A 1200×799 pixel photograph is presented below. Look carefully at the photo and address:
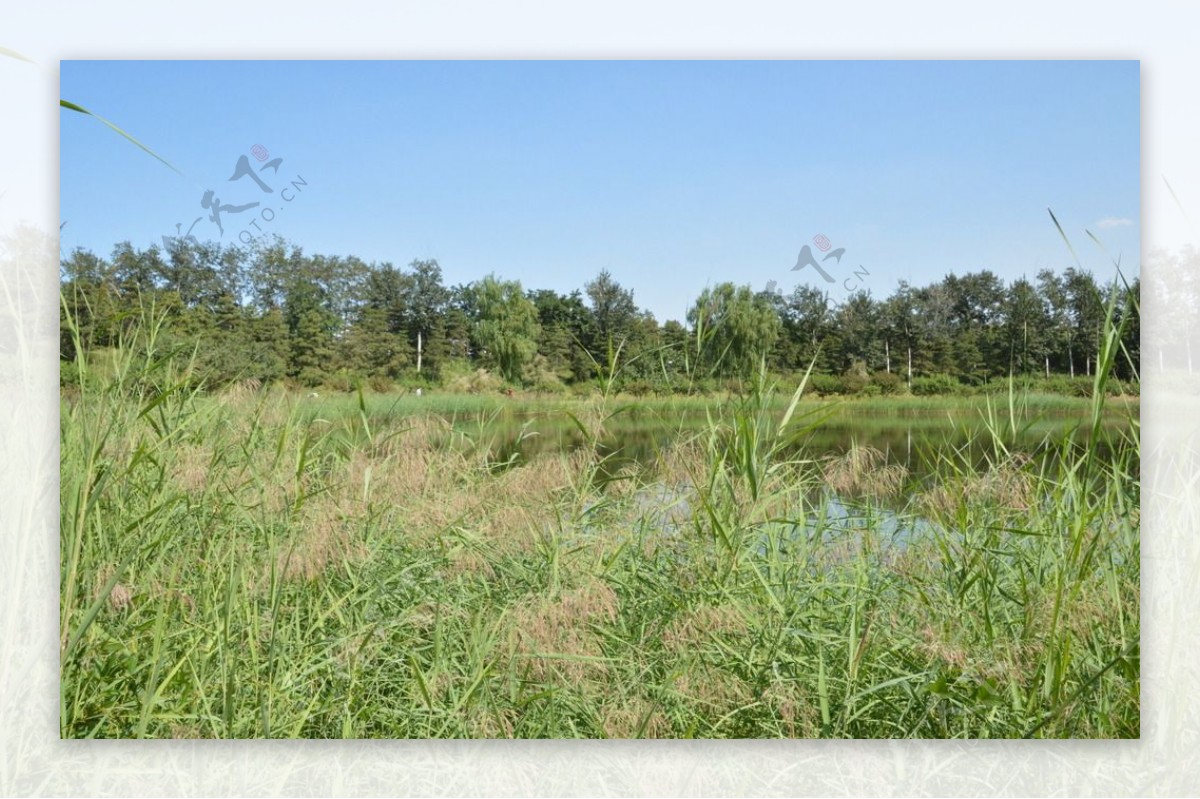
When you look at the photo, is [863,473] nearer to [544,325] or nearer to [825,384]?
[825,384]

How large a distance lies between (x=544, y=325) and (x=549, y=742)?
1.08 metres

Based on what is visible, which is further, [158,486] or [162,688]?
[158,486]

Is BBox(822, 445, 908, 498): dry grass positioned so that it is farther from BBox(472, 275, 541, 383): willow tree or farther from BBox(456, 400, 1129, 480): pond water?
BBox(472, 275, 541, 383): willow tree

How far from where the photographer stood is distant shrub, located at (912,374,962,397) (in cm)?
271

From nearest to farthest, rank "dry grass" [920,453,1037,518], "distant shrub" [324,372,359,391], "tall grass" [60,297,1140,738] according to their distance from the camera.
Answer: "tall grass" [60,297,1140,738], "dry grass" [920,453,1037,518], "distant shrub" [324,372,359,391]

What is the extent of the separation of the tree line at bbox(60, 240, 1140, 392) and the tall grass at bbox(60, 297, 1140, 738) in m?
0.10

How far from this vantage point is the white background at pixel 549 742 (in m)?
2.57

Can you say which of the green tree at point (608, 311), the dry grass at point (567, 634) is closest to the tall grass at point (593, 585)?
the dry grass at point (567, 634)

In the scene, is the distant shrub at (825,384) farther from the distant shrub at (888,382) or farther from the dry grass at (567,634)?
the dry grass at (567,634)

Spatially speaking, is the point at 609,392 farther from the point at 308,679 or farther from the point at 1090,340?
the point at 1090,340

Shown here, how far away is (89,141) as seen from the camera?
2713 mm

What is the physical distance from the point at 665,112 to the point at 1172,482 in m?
1.65

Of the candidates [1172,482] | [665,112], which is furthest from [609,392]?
[1172,482]

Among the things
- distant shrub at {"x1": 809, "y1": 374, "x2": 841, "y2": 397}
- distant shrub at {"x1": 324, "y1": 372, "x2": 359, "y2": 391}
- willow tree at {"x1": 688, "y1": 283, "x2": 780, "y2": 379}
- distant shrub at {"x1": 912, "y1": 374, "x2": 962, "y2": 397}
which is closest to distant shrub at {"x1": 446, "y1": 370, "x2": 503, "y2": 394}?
distant shrub at {"x1": 324, "y1": 372, "x2": 359, "y2": 391}
